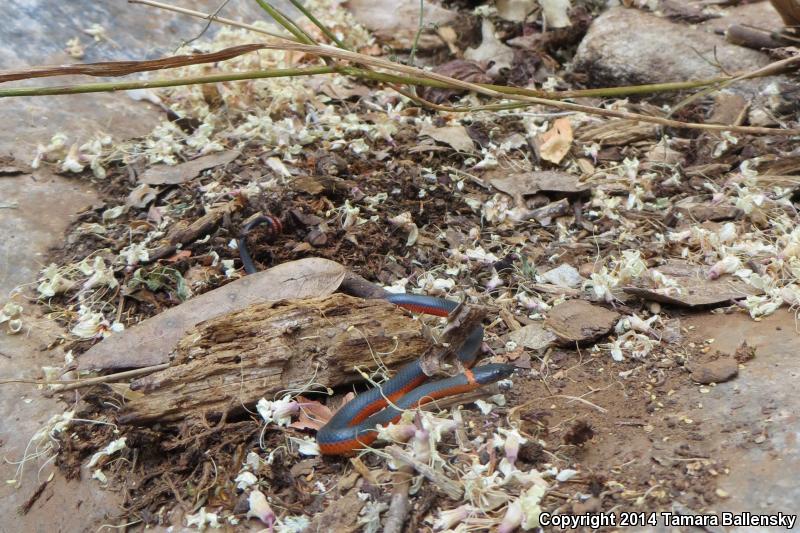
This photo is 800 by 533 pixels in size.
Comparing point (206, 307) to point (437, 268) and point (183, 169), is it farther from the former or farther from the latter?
point (183, 169)

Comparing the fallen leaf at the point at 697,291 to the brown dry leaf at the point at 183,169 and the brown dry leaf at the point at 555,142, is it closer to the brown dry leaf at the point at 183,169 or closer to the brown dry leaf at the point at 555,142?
the brown dry leaf at the point at 555,142

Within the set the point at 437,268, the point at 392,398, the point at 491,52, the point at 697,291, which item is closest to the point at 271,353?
the point at 392,398

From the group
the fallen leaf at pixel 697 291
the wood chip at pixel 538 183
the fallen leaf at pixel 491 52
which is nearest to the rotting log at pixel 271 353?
the fallen leaf at pixel 697 291

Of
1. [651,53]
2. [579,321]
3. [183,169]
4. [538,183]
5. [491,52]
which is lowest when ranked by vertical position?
[183,169]

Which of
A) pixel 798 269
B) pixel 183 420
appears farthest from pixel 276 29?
pixel 798 269

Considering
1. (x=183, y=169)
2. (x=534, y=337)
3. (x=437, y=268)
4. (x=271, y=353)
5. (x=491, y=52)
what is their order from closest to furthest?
(x=271, y=353) < (x=534, y=337) < (x=437, y=268) < (x=183, y=169) < (x=491, y=52)

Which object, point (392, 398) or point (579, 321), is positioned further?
point (579, 321)
